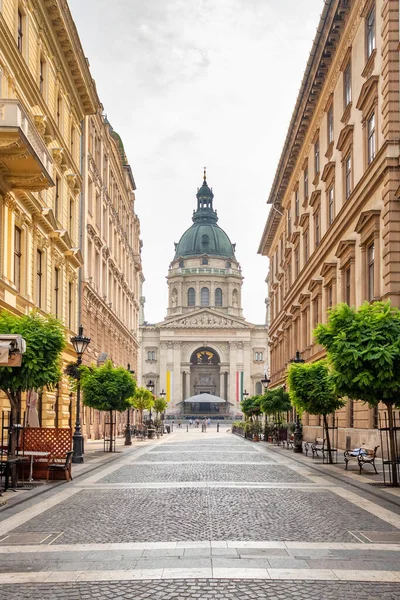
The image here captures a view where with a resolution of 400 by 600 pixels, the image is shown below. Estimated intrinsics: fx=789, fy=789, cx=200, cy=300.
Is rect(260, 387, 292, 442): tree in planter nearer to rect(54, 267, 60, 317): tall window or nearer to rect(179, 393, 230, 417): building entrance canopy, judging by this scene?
rect(54, 267, 60, 317): tall window

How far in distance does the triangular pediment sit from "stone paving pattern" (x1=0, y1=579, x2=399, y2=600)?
382ft

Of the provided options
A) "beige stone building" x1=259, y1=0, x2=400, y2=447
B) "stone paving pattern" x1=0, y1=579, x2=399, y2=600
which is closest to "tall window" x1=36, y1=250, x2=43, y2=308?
"beige stone building" x1=259, y1=0, x2=400, y2=447

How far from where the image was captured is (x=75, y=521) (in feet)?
39.3

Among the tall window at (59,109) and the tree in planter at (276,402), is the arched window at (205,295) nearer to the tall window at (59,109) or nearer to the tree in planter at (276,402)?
the tree in planter at (276,402)

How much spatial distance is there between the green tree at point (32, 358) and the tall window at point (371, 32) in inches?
610

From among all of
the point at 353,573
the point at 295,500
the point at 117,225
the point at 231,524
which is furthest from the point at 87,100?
the point at 353,573

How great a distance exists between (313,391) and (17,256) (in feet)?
34.5

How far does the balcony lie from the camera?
18.9 metres

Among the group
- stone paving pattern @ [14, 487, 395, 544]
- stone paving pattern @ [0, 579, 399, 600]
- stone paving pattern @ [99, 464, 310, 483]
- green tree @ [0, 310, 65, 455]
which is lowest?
stone paving pattern @ [99, 464, 310, 483]

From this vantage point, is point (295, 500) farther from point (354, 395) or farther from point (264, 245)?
point (264, 245)

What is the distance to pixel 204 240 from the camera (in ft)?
461

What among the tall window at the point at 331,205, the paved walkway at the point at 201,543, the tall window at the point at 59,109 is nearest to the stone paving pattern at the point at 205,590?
the paved walkway at the point at 201,543

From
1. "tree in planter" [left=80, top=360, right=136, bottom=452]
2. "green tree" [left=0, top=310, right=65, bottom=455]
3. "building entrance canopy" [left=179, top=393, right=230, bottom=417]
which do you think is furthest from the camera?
"building entrance canopy" [left=179, top=393, right=230, bottom=417]

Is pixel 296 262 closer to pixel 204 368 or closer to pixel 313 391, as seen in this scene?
pixel 313 391
